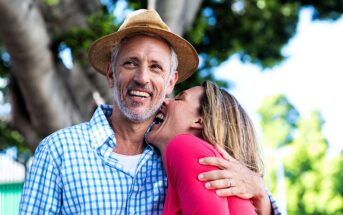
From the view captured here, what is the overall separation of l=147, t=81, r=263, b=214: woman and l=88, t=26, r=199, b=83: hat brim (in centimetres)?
27

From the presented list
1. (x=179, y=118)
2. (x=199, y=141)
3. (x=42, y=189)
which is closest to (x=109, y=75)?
(x=179, y=118)

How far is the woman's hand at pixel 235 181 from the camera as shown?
274cm

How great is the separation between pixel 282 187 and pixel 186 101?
32340 mm

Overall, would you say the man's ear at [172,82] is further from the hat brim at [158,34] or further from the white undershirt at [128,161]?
the white undershirt at [128,161]

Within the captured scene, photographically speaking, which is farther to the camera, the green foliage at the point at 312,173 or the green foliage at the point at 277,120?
the green foliage at the point at 277,120

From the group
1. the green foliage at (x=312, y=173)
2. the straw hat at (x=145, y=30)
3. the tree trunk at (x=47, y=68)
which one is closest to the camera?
the straw hat at (x=145, y=30)

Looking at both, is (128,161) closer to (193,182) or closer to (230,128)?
(230,128)

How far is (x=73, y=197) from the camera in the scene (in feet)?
10.2

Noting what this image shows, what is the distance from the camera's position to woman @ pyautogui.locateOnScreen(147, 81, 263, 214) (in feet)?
8.86

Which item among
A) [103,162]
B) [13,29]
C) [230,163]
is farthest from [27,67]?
[230,163]

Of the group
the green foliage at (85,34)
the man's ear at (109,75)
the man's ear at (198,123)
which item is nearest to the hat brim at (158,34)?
the man's ear at (109,75)

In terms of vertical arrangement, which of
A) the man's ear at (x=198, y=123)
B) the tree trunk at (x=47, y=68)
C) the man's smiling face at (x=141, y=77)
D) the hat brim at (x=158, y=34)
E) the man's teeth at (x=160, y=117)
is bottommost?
the man's ear at (x=198, y=123)

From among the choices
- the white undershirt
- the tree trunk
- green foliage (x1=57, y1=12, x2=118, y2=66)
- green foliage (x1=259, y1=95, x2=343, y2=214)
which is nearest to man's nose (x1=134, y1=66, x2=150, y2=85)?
the white undershirt

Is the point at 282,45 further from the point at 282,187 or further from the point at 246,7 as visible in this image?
the point at 282,187
